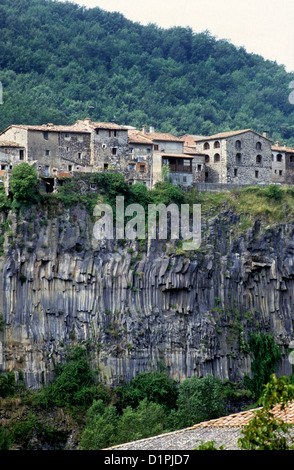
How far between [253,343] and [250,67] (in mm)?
81560

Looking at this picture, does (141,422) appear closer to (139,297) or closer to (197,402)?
(197,402)

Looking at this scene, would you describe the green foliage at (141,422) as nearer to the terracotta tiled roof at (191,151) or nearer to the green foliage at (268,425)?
the terracotta tiled roof at (191,151)

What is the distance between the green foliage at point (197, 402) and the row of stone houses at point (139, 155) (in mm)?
15593

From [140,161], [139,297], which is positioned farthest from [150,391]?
[140,161]

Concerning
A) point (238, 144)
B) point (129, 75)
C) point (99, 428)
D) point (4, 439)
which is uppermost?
point (129, 75)

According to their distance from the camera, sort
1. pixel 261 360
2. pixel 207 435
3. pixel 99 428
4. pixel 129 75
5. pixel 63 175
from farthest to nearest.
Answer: pixel 129 75 < pixel 63 175 < pixel 261 360 < pixel 99 428 < pixel 207 435

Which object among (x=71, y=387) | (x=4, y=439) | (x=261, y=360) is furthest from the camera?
(x=261, y=360)

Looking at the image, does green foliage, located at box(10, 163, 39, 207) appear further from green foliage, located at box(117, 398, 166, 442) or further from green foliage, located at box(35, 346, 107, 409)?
green foliage, located at box(117, 398, 166, 442)

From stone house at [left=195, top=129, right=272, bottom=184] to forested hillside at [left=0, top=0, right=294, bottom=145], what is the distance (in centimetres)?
2170

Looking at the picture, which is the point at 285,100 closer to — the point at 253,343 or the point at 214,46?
the point at 214,46

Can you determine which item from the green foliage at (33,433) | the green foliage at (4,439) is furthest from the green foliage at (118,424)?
the green foliage at (4,439)

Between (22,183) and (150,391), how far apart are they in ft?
48.9

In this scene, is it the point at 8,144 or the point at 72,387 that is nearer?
the point at 72,387

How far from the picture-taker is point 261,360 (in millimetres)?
65812
